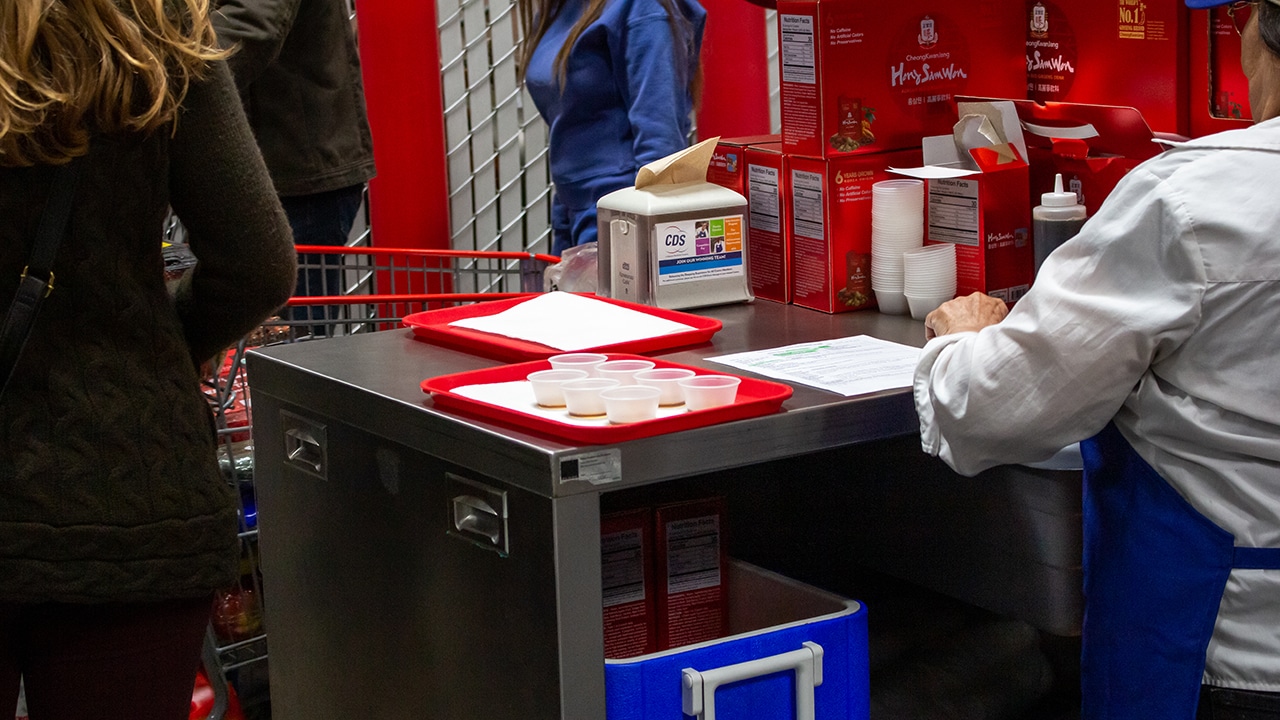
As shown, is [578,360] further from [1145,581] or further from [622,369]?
[1145,581]

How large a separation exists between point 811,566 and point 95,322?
135cm

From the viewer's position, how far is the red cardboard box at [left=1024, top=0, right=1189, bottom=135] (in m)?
2.10

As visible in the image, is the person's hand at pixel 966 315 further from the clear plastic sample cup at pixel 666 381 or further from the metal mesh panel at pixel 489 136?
the metal mesh panel at pixel 489 136

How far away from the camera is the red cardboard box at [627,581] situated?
1.85m

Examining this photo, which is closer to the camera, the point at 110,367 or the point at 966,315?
the point at 110,367

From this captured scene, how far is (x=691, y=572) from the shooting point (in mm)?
1916

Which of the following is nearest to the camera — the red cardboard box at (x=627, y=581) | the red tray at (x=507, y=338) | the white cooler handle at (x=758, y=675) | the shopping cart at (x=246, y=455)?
the white cooler handle at (x=758, y=675)

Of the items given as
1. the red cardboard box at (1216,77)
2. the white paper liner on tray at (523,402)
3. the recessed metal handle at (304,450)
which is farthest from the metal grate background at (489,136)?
the white paper liner on tray at (523,402)

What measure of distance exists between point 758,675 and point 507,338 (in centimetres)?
63

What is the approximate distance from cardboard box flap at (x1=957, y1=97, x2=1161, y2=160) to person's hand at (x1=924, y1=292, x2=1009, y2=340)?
0.34 metres

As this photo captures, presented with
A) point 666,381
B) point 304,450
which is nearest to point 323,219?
point 304,450

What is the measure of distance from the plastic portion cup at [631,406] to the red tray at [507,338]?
1.21 feet

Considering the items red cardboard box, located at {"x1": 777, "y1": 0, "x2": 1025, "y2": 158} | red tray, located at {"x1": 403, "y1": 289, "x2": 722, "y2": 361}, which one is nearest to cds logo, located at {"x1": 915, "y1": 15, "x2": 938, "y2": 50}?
red cardboard box, located at {"x1": 777, "y1": 0, "x2": 1025, "y2": 158}

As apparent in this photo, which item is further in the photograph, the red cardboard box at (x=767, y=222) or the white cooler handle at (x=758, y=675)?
the red cardboard box at (x=767, y=222)
